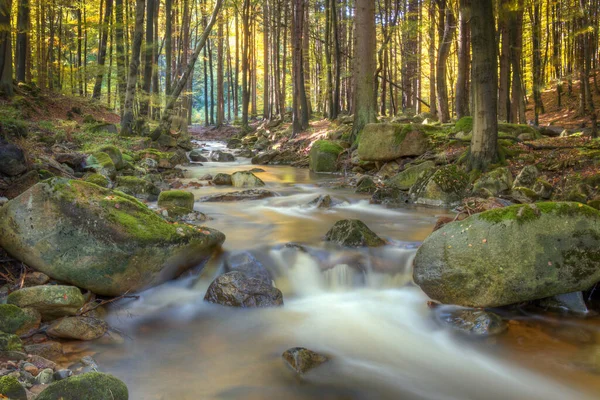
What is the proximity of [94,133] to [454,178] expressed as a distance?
513 inches

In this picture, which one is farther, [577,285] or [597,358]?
[577,285]

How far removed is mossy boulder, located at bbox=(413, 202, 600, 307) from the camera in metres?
5.08

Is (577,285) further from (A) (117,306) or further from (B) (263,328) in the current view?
(A) (117,306)

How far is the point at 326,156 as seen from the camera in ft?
53.2

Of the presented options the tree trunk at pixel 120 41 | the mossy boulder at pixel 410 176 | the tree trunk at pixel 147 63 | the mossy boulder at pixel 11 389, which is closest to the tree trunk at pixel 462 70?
the mossy boulder at pixel 410 176

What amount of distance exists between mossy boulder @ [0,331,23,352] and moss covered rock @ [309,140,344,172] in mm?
12930

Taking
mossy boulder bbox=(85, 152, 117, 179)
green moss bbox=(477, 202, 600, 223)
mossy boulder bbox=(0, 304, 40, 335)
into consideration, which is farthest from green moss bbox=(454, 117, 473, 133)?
mossy boulder bbox=(0, 304, 40, 335)

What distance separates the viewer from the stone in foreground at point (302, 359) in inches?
170

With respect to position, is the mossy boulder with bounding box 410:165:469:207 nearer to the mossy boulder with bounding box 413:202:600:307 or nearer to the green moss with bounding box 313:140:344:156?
the mossy boulder with bounding box 413:202:600:307

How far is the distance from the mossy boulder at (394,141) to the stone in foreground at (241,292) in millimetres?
8298

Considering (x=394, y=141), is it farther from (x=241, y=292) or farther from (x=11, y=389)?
(x=11, y=389)

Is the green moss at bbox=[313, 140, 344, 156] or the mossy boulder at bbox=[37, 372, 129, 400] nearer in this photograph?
the mossy boulder at bbox=[37, 372, 129, 400]

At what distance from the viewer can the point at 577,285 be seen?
5160mm

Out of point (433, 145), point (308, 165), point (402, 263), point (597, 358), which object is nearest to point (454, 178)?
point (433, 145)
